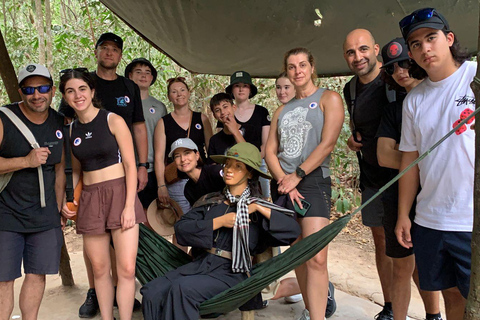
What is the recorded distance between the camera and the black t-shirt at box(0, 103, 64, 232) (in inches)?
70.4

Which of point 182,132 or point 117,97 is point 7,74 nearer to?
point 117,97

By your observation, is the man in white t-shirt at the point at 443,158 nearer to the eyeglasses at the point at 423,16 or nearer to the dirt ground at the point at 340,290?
the eyeglasses at the point at 423,16

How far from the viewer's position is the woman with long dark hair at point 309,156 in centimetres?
178

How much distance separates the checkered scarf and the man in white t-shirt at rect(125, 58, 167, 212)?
0.88m

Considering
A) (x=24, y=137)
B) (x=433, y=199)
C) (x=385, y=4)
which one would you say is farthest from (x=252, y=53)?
(x=433, y=199)

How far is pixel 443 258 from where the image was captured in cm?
132

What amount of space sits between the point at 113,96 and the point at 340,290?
194 centimetres

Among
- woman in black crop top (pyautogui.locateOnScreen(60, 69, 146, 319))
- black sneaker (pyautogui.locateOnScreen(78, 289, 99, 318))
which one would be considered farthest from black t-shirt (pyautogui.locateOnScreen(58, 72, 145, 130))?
black sneaker (pyautogui.locateOnScreen(78, 289, 99, 318))

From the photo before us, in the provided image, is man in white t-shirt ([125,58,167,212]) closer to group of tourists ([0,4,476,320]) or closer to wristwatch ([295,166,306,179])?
group of tourists ([0,4,476,320])

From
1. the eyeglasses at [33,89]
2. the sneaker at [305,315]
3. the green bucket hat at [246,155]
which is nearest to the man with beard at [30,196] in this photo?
the eyeglasses at [33,89]

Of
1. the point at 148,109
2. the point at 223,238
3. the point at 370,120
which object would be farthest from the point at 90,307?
the point at 370,120

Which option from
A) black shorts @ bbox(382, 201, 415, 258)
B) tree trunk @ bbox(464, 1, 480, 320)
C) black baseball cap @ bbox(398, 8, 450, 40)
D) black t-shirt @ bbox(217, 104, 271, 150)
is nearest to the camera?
tree trunk @ bbox(464, 1, 480, 320)

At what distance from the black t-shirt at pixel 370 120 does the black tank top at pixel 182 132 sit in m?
0.94

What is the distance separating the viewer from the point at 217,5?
219 centimetres
